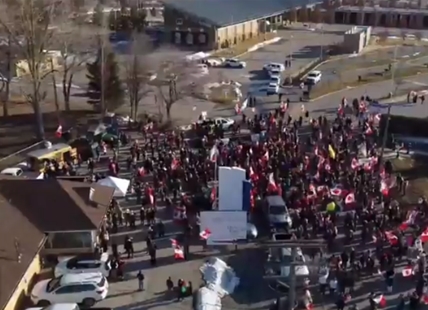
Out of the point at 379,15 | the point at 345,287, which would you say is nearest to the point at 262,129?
the point at 345,287

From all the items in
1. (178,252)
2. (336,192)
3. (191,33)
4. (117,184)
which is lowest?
(178,252)

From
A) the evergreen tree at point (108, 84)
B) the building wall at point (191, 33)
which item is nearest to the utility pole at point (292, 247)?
the evergreen tree at point (108, 84)

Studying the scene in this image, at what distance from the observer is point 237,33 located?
59062 millimetres

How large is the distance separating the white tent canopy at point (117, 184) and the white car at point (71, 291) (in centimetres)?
597

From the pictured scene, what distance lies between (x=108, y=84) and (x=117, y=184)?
12.8 m

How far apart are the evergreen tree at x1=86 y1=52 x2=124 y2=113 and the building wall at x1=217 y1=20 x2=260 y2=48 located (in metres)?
20.9

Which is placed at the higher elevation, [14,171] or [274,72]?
[274,72]

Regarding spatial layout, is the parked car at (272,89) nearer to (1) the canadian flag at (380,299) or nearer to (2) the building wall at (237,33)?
(2) the building wall at (237,33)

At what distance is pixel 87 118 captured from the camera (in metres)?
36.6

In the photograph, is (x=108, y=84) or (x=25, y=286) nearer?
(x=25, y=286)

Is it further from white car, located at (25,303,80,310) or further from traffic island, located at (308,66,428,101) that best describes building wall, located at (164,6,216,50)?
white car, located at (25,303,80,310)

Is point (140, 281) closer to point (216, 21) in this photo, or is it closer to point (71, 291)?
point (71, 291)

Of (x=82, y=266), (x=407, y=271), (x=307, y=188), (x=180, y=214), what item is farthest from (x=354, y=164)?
(x=82, y=266)

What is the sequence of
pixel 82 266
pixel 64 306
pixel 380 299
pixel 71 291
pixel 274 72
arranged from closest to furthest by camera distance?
pixel 64 306
pixel 380 299
pixel 71 291
pixel 82 266
pixel 274 72
